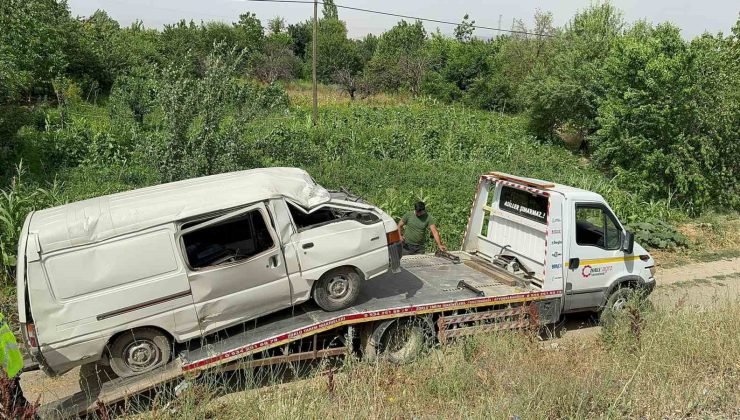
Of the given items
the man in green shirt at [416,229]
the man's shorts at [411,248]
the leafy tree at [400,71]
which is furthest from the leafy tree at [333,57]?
the man's shorts at [411,248]

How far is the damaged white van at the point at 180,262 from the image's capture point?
552 cm

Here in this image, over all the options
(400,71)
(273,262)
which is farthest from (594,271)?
(400,71)

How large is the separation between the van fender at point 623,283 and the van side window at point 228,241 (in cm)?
508

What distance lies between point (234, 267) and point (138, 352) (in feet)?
4.43

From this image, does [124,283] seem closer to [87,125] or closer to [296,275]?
[296,275]

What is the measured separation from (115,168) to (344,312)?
1069 centimetres

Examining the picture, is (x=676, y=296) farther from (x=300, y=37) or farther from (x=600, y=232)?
(x=300, y=37)

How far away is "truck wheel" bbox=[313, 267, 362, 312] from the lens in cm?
675

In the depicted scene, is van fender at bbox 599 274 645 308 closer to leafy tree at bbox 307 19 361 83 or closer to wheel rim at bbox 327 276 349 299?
wheel rim at bbox 327 276 349 299

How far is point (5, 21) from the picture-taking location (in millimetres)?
13000

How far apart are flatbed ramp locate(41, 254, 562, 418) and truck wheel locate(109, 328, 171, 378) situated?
15 cm

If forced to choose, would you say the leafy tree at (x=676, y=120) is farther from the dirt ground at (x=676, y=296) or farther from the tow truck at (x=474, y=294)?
the tow truck at (x=474, y=294)

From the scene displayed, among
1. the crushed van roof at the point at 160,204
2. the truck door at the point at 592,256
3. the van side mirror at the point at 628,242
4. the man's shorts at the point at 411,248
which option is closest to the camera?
the crushed van roof at the point at 160,204

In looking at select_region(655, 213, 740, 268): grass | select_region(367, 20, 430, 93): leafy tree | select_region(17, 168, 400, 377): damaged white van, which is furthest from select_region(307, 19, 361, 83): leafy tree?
select_region(17, 168, 400, 377): damaged white van
